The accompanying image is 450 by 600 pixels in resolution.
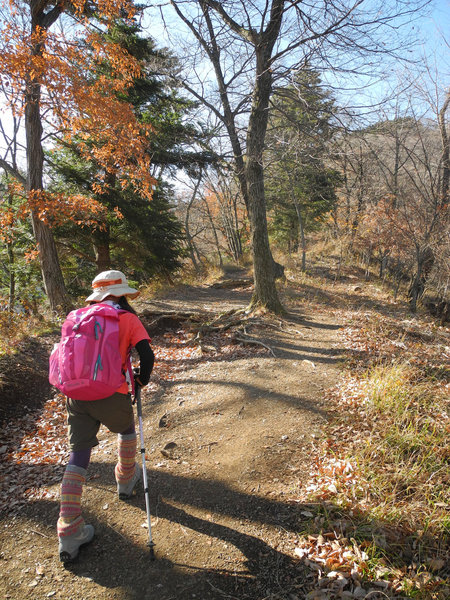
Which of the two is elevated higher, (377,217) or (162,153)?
(162,153)

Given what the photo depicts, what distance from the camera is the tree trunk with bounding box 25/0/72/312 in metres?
7.38

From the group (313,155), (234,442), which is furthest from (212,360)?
(313,155)

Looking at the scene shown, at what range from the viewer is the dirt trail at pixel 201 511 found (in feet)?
7.46

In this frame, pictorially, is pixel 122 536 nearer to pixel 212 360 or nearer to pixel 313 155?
pixel 212 360

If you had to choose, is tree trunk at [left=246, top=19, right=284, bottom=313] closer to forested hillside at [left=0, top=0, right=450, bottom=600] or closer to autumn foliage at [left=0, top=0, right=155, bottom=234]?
forested hillside at [left=0, top=0, right=450, bottom=600]

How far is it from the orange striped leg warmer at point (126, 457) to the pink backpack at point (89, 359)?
69 cm

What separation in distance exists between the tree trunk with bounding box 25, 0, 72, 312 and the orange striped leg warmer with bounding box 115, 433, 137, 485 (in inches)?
271

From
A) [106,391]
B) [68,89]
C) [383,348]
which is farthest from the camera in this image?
[68,89]

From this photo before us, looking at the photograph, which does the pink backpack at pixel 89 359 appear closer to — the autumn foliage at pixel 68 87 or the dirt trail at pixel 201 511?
the dirt trail at pixel 201 511

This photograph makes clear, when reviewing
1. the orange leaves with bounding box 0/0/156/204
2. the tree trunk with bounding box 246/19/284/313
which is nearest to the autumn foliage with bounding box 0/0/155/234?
the orange leaves with bounding box 0/0/156/204

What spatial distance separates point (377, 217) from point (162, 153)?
31.0ft

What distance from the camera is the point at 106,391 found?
2318mm

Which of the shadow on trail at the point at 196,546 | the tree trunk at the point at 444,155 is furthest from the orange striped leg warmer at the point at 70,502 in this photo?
the tree trunk at the point at 444,155

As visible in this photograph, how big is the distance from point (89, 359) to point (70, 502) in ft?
3.79
